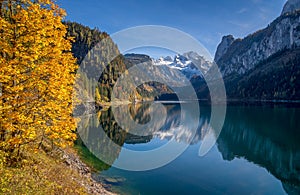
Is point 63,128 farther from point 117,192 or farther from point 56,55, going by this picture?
point 117,192

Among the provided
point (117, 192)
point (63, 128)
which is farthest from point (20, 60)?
point (117, 192)

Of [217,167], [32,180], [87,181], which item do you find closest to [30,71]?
[32,180]

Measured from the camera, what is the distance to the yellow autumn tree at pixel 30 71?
11648mm

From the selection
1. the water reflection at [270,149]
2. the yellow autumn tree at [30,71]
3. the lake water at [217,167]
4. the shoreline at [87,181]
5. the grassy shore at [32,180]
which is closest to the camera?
the grassy shore at [32,180]

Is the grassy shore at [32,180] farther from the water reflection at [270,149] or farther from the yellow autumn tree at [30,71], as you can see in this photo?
the water reflection at [270,149]

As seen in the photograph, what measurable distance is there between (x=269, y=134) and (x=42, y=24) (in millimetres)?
56110

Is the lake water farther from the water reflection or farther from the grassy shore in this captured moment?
the grassy shore

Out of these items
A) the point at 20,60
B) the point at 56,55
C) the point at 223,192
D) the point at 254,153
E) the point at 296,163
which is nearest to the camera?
the point at 20,60

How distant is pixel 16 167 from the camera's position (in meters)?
13.8

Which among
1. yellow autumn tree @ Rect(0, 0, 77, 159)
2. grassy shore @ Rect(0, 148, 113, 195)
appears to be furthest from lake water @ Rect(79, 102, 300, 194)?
yellow autumn tree @ Rect(0, 0, 77, 159)

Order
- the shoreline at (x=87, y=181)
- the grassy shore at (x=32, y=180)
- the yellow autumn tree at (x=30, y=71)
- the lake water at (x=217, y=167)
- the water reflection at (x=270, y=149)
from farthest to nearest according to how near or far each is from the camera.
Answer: the water reflection at (x=270, y=149), the lake water at (x=217, y=167), the shoreline at (x=87, y=181), the yellow autumn tree at (x=30, y=71), the grassy shore at (x=32, y=180)

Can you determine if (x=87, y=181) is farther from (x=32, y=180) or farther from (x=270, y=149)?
(x=270, y=149)

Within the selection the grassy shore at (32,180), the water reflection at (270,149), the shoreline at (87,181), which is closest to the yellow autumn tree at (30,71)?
the grassy shore at (32,180)

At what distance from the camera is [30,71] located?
12.8m
